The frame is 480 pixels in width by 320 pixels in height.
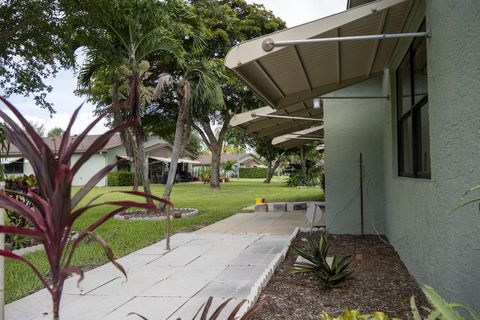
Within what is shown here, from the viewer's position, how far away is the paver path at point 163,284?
4.30 metres

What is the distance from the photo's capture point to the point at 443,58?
349 cm

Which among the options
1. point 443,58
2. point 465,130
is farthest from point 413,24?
point 465,130

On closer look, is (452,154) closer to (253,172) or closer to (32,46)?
(32,46)

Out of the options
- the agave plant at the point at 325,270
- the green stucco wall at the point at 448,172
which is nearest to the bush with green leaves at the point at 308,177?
the green stucco wall at the point at 448,172

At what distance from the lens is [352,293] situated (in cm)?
458

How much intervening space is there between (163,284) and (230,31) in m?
21.6

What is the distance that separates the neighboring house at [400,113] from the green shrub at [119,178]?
23.6 meters

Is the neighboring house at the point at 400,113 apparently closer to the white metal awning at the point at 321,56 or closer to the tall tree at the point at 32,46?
the white metal awning at the point at 321,56

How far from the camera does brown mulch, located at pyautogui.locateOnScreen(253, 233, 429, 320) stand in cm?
405

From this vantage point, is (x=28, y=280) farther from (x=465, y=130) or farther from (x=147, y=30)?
(x=147, y=30)

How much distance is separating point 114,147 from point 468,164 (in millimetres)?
34112

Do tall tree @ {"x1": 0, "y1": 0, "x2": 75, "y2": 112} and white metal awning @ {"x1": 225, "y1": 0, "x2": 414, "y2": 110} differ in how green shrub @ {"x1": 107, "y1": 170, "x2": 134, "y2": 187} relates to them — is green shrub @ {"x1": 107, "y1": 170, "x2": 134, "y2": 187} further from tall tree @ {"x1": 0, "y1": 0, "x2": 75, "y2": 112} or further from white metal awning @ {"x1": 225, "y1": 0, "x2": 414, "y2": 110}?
white metal awning @ {"x1": 225, "y1": 0, "x2": 414, "y2": 110}

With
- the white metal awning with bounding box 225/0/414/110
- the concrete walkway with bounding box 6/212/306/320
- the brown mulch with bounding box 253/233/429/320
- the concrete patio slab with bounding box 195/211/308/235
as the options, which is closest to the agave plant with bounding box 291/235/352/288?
the brown mulch with bounding box 253/233/429/320

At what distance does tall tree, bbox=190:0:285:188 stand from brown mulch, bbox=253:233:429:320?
17187 mm
